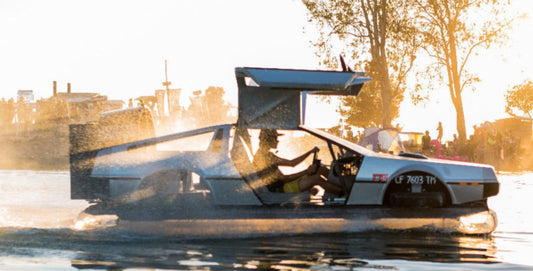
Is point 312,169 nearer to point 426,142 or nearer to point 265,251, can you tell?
point 265,251

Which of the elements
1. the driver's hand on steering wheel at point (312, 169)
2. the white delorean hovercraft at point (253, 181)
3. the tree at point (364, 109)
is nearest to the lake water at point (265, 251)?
the white delorean hovercraft at point (253, 181)

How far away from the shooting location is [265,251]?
7.35 metres

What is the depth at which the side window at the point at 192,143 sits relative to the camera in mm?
8328

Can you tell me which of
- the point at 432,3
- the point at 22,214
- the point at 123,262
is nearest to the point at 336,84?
the point at 123,262

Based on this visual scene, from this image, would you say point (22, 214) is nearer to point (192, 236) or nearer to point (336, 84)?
point (192, 236)

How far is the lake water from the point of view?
6578mm

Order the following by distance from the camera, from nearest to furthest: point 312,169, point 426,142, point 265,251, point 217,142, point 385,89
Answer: point 265,251
point 217,142
point 312,169
point 385,89
point 426,142

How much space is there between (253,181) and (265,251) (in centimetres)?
107

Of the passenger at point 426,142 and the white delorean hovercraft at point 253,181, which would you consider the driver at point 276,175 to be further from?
the passenger at point 426,142

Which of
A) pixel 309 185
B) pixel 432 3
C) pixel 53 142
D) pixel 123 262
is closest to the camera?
pixel 123 262

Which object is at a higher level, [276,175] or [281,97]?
[281,97]

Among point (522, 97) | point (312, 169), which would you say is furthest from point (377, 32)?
point (522, 97)

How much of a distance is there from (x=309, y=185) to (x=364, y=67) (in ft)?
95.1

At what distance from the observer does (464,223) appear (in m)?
8.59
